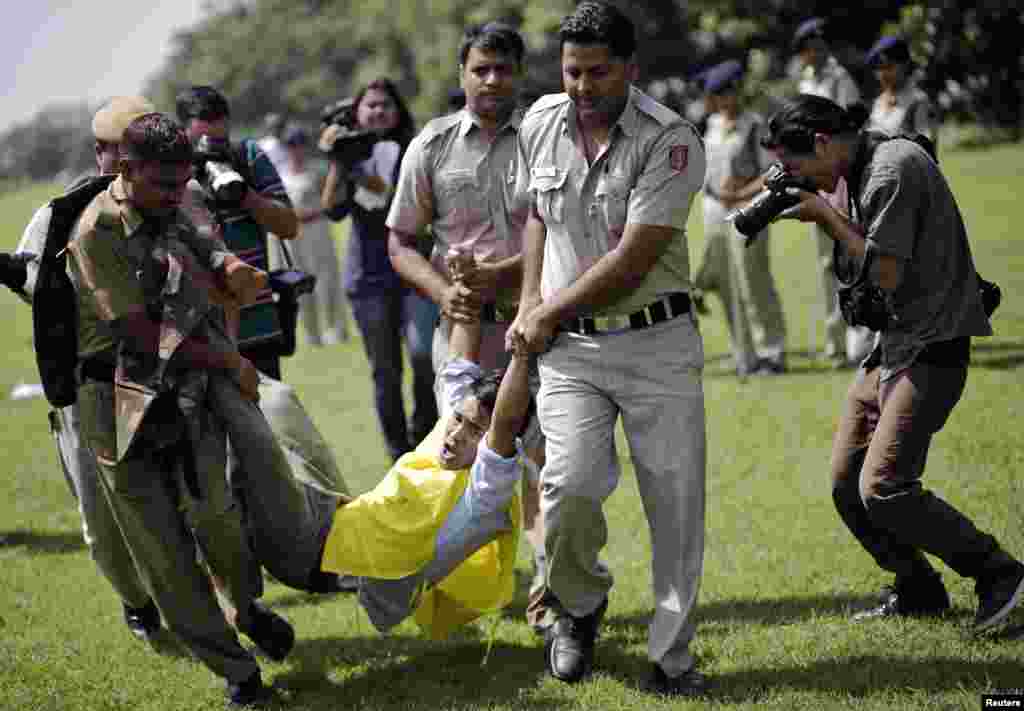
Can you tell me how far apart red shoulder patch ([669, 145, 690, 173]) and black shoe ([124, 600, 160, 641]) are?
3393 mm

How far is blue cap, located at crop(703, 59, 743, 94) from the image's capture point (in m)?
11.2

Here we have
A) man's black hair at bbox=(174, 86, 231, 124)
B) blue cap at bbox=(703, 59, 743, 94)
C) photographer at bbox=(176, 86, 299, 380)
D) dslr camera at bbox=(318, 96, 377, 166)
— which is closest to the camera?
photographer at bbox=(176, 86, 299, 380)

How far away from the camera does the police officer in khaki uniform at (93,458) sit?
5.46 m

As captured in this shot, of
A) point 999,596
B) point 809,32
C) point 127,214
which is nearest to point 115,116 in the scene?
point 127,214

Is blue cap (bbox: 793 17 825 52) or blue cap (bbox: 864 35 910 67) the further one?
blue cap (bbox: 793 17 825 52)

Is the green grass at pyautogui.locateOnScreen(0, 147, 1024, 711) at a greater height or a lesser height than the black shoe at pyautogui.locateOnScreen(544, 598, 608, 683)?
lesser

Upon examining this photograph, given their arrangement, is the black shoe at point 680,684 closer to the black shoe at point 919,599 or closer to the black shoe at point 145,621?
the black shoe at point 919,599

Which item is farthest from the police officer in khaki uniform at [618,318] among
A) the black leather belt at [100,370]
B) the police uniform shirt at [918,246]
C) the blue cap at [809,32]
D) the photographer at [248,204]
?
the blue cap at [809,32]

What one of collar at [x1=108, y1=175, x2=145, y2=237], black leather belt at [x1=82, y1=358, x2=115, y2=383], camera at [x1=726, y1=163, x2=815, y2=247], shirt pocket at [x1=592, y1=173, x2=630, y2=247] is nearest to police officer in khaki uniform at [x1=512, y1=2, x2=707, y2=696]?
shirt pocket at [x1=592, y1=173, x2=630, y2=247]

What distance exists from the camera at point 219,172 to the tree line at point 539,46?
48.7 inches

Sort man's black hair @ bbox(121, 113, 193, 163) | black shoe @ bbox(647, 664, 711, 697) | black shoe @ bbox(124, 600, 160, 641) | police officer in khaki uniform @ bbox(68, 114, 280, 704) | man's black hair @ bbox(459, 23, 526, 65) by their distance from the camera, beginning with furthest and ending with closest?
black shoe @ bbox(124, 600, 160, 641) < man's black hair @ bbox(459, 23, 526, 65) < black shoe @ bbox(647, 664, 711, 697) < police officer in khaki uniform @ bbox(68, 114, 280, 704) < man's black hair @ bbox(121, 113, 193, 163)

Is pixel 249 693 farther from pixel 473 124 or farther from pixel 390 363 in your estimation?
pixel 390 363

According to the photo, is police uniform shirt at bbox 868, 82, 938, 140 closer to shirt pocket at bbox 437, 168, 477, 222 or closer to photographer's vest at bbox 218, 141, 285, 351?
shirt pocket at bbox 437, 168, 477, 222

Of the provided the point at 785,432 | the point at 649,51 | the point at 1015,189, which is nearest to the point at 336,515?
the point at 785,432
